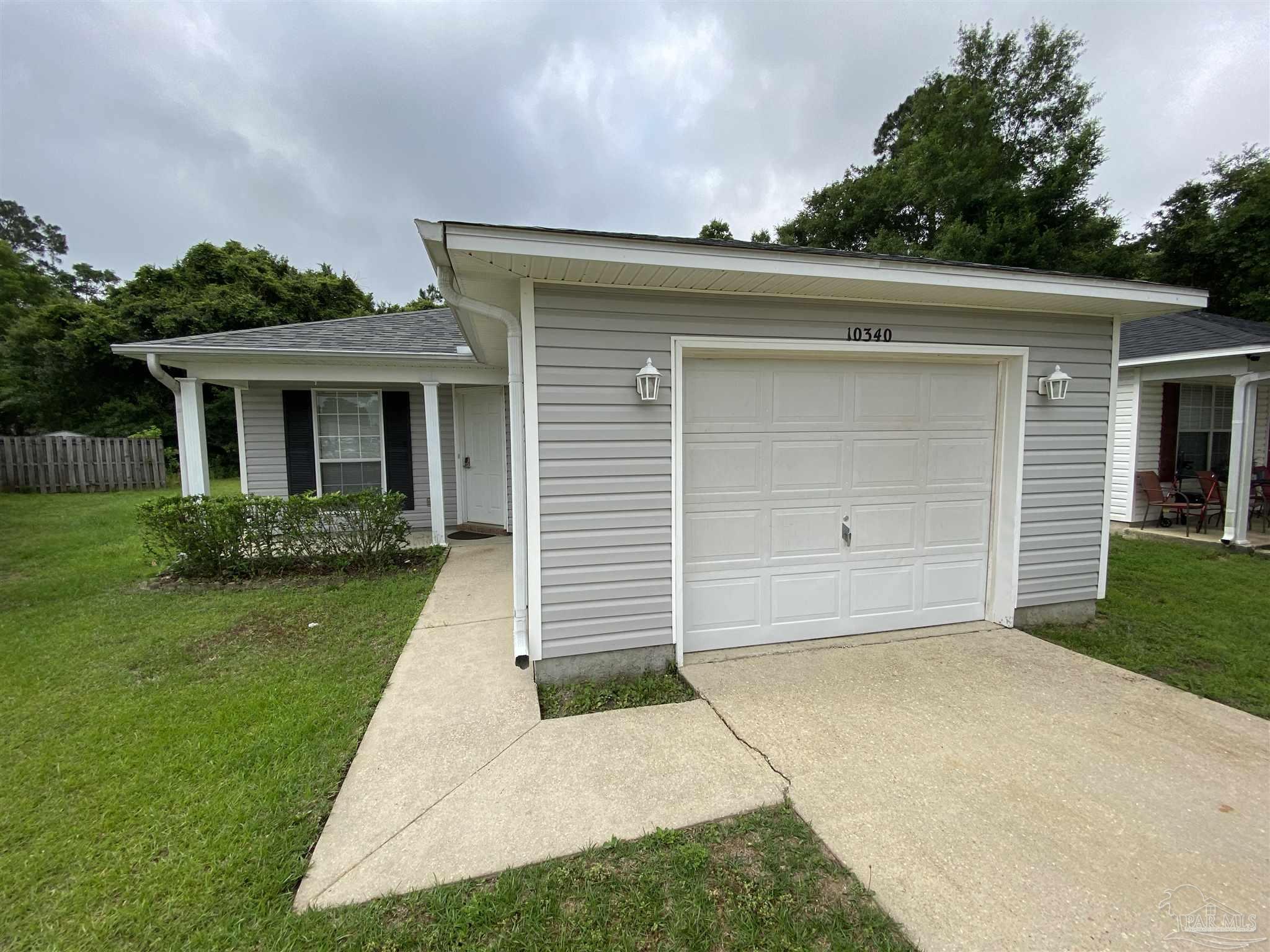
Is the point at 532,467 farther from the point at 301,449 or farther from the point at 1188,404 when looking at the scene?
the point at 1188,404

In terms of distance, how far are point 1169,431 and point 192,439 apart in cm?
1467

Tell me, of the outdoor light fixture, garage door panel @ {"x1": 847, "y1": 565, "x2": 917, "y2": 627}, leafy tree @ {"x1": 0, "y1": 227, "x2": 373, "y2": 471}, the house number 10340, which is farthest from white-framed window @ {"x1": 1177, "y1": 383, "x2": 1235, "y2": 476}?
leafy tree @ {"x1": 0, "y1": 227, "x2": 373, "y2": 471}

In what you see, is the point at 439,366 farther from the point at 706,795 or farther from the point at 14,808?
the point at 706,795

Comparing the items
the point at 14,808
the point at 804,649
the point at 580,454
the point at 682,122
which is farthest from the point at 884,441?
the point at 682,122

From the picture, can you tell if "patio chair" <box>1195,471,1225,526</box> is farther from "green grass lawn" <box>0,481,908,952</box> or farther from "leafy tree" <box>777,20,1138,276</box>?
"green grass lawn" <box>0,481,908,952</box>

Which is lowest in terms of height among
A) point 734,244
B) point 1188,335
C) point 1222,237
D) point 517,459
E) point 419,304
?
point 517,459

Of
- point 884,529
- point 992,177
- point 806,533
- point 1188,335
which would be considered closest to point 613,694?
point 806,533

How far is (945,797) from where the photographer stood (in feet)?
7.63

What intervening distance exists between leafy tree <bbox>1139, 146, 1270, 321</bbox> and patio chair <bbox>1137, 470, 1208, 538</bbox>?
10.6 meters

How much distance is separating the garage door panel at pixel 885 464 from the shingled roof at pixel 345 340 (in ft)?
15.4

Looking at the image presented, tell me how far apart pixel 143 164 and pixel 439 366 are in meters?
18.5

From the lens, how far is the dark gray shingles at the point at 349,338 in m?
6.61

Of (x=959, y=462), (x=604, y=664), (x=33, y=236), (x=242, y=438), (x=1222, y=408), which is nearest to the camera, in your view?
(x=604, y=664)

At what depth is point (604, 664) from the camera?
349 centimetres
